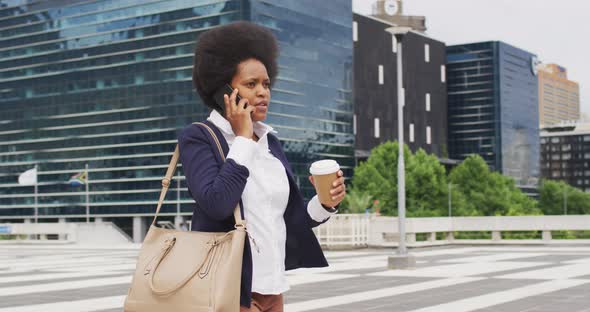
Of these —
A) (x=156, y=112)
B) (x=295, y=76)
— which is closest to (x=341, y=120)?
(x=295, y=76)

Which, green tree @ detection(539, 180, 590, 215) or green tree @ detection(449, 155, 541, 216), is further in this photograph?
green tree @ detection(539, 180, 590, 215)

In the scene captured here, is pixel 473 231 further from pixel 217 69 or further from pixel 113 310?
pixel 217 69

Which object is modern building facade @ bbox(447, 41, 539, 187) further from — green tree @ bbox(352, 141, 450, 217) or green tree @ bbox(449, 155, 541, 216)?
green tree @ bbox(352, 141, 450, 217)

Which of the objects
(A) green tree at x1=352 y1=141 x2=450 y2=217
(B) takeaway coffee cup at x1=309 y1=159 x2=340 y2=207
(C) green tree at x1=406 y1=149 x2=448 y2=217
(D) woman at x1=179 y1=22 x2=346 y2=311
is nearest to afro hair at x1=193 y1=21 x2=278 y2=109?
(D) woman at x1=179 y1=22 x2=346 y2=311

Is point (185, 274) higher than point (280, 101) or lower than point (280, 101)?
lower

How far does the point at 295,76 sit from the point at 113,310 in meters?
Answer: 72.2

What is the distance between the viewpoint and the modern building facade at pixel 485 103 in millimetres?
120875

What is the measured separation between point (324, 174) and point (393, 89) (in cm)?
9977

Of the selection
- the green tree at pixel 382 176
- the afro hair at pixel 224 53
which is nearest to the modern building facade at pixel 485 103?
the green tree at pixel 382 176

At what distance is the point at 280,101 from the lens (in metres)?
80.7

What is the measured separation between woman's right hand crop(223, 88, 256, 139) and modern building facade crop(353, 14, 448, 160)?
289 feet

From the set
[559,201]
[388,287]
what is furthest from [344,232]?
[559,201]

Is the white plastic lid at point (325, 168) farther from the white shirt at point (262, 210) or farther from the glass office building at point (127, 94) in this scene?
the glass office building at point (127, 94)

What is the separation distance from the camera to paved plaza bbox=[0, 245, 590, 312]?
1098cm
